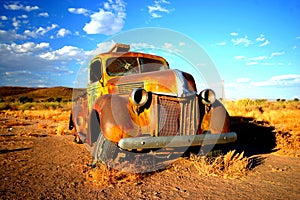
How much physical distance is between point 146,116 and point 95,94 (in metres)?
2.44

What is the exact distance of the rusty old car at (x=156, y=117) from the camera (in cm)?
381

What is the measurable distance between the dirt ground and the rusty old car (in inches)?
24.3

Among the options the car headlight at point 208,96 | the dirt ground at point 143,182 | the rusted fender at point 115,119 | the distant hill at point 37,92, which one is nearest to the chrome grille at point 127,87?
the rusted fender at point 115,119

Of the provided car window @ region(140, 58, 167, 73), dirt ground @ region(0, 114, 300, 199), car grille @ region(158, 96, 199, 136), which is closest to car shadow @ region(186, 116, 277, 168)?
dirt ground @ region(0, 114, 300, 199)

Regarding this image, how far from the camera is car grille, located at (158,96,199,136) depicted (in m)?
4.22

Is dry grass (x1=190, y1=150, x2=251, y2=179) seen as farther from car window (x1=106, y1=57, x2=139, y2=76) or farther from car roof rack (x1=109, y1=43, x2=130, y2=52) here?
car roof rack (x1=109, y1=43, x2=130, y2=52)

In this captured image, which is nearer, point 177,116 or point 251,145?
point 177,116

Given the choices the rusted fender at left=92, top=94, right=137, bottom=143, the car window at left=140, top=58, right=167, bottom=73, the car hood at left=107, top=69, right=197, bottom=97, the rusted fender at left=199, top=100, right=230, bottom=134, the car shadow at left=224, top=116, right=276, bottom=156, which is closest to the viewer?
the rusted fender at left=92, top=94, right=137, bottom=143

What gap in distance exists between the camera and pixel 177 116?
4352 millimetres

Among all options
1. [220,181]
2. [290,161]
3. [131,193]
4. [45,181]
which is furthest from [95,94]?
[290,161]

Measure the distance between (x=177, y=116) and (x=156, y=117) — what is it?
473mm

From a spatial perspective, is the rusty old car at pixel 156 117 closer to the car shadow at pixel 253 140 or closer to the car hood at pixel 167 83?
the car hood at pixel 167 83

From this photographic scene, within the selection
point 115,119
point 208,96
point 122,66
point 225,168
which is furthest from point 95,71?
point 225,168

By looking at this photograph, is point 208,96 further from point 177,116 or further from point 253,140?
point 253,140
